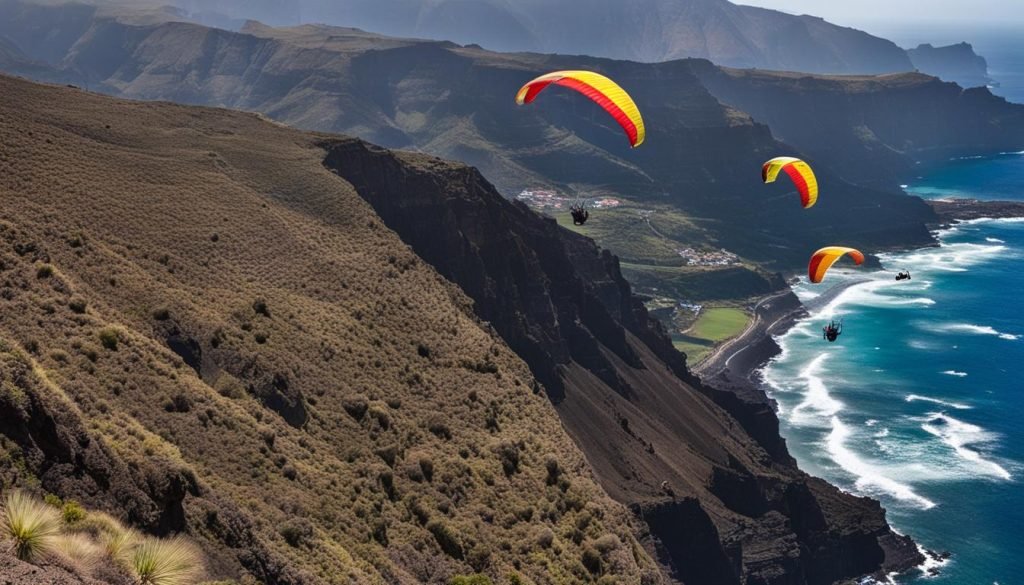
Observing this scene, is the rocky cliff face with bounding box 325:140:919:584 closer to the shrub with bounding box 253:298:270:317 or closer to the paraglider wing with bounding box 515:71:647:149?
the shrub with bounding box 253:298:270:317

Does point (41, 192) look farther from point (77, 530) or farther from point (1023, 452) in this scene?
point (1023, 452)

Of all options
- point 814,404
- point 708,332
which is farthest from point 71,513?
point 708,332

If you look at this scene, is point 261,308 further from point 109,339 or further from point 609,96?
point 609,96

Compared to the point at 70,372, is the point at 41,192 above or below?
above

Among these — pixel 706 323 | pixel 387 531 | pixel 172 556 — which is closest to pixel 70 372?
pixel 387 531

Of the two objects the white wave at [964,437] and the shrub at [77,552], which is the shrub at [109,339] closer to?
the shrub at [77,552]

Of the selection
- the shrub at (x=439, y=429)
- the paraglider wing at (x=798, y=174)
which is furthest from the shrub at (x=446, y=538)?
the paraglider wing at (x=798, y=174)

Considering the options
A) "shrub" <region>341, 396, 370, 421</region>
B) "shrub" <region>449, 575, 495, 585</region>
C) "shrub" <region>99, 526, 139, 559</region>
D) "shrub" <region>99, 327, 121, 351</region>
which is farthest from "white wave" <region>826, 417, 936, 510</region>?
"shrub" <region>99, 526, 139, 559</region>
